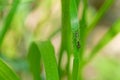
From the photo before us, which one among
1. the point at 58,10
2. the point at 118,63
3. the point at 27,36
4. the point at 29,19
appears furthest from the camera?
the point at 29,19

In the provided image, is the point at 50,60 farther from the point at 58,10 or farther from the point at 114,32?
the point at 58,10

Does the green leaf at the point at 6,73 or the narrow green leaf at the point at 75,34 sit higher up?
the narrow green leaf at the point at 75,34

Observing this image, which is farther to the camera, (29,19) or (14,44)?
(29,19)

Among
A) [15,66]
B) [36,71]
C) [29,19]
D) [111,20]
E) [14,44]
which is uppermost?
[36,71]

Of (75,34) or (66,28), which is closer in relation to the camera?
(75,34)

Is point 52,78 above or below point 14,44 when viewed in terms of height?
above

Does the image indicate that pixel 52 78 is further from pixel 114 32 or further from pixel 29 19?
pixel 29 19

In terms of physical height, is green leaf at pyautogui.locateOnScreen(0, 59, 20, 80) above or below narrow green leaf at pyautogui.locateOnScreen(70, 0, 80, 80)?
below

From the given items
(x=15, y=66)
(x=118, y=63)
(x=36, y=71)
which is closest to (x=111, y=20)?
(x=118, y=63)

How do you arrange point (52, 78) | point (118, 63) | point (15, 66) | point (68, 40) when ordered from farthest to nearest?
1. point (118, 63)
2. point (15, 66)
3. point (68, 40)
4. point (52, 78)

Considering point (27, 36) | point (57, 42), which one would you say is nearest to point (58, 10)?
point (57, 42)
